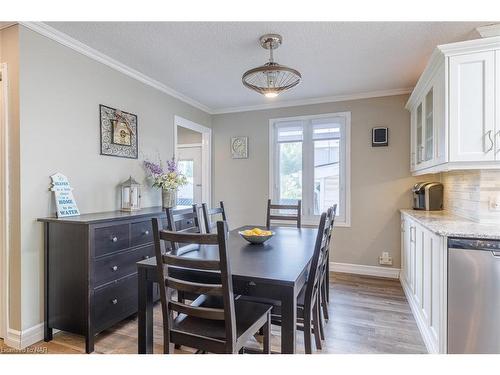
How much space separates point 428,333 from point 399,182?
2.09 metres

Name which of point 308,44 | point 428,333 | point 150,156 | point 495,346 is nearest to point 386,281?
point 428,333

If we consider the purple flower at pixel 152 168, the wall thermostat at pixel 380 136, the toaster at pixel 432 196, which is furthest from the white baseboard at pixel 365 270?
the purple flower at pixel 152 168

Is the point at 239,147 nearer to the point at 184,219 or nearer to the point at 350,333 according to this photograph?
the point at 184,219

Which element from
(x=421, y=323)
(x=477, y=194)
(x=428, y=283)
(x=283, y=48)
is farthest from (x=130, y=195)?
(x=477, y=194)

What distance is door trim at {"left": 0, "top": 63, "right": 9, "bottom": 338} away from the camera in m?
2.18

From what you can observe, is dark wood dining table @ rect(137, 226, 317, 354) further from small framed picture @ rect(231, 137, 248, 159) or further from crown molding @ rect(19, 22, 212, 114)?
small framed picture @ rect(231, 137, 248, 159)

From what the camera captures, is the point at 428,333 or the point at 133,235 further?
the point at 133,235

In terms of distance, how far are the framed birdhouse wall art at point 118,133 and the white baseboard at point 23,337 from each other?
158 cm

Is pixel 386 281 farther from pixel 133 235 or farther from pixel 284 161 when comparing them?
pixel 133 235

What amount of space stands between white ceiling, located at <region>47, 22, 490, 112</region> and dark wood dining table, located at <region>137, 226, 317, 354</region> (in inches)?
67.7

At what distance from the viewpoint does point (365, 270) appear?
3930mm

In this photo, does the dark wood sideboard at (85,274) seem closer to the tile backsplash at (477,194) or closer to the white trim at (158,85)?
the white trim at (158,85)

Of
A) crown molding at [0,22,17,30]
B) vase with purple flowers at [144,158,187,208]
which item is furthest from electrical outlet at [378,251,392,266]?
crown molding at [0,22,17,30]
